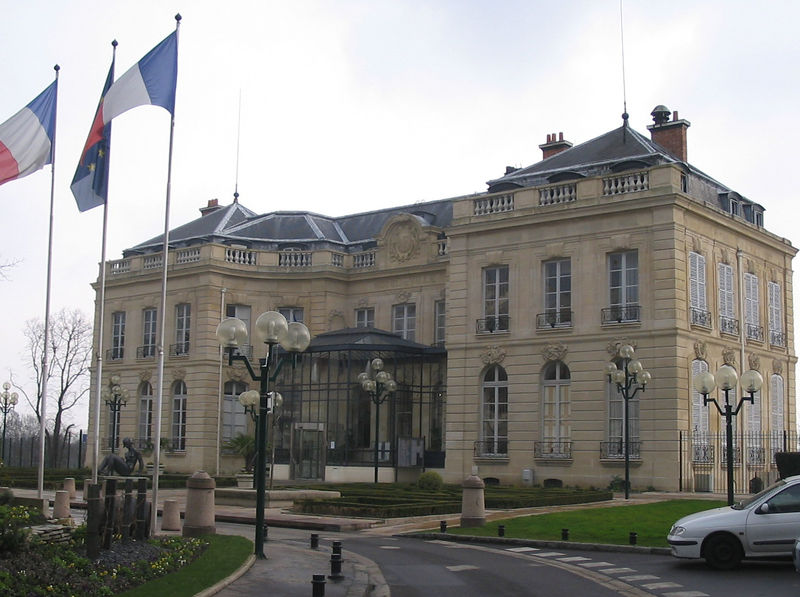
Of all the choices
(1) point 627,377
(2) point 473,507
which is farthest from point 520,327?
(2) point 473,507

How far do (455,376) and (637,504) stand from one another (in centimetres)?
1422

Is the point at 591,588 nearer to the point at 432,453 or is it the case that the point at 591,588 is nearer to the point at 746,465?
the point at 746,465

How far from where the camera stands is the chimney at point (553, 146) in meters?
50.4

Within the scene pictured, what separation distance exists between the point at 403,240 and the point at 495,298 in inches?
361

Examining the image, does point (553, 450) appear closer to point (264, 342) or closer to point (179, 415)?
point (179, 415)

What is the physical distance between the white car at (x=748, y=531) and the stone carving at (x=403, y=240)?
111 feet

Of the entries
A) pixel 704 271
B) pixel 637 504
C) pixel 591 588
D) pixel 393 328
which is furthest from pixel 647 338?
pixel 591 588

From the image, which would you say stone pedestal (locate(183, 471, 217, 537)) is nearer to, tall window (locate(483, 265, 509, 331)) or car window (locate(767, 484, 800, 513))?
car window (locate(767, 484, 800, 513))

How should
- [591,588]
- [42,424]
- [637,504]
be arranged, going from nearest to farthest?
[591,588] → [42,424] → [637,504]

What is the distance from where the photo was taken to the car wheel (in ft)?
57.9

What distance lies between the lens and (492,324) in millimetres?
43406

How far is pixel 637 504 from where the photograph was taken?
30.6m

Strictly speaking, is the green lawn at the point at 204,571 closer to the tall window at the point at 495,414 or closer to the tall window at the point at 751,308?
the tall window at the point at 495,414

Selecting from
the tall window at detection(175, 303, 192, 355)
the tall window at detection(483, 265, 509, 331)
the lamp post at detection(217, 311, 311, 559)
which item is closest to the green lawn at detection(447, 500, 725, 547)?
the lamp post at detection(217, 311, 311, 559)
